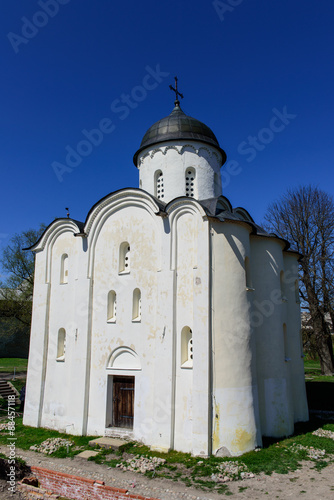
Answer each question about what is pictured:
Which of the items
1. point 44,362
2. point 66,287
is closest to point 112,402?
point 44,362

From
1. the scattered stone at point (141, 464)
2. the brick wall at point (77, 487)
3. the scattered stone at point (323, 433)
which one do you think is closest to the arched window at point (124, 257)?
the scattered stone at point (141, 464)

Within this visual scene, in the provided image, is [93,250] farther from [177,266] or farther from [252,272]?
[252,272]

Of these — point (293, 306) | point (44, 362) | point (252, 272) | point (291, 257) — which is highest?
point (291, 257)

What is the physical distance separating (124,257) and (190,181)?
4097mm

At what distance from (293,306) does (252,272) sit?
3.21 metres

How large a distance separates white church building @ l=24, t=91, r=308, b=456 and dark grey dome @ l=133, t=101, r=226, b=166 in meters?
0.06

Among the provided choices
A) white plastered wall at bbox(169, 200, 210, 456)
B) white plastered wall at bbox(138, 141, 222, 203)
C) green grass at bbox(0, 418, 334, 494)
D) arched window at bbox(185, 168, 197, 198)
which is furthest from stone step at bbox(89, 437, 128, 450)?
arched window at bbox(185, 168, 197, 198)

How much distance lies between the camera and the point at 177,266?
1177 cm

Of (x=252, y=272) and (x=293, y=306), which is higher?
(x=252, y=272)

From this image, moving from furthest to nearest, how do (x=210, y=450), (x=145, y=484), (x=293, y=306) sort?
(x=293, y=306), (x=210, y=450), (x=145, y=484)

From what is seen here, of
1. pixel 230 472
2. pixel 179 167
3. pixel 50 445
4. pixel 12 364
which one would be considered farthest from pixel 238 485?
pixel 12 364

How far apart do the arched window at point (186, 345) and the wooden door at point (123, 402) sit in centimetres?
204

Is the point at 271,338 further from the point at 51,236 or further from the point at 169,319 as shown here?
the point at 51,236

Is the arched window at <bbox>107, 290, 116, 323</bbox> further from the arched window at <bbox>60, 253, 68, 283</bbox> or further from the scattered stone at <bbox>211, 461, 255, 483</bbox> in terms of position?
the scattered stone at <bbox>211, 461, 255, 483</bbox>
